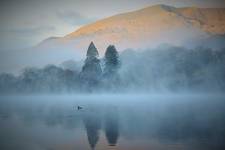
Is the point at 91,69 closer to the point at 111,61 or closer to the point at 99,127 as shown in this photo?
the point at 111,61

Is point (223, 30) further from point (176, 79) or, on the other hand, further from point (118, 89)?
point (118, 89)

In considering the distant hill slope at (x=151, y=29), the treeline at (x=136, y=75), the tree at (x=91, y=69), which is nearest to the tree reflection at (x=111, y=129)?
the tree at (x=91, y=69)

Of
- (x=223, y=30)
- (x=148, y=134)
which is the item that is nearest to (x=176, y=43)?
Answer: (x=223, y=30)

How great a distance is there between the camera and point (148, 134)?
2858 centimetres

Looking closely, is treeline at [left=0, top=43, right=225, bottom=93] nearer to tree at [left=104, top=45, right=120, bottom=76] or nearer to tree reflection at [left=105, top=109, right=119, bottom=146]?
tree at [left=104, top=45, right=120, bottom=76]

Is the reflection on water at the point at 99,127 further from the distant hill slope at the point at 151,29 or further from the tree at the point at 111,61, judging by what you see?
the distant hill slope at the point at 151,29

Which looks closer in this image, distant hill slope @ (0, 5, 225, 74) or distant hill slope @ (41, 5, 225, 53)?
distant hill slope @ (0, 5, 225, 74)

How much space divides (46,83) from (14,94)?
989 cm

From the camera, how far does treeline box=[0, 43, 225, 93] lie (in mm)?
81625

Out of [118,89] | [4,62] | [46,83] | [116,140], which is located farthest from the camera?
[4,62]

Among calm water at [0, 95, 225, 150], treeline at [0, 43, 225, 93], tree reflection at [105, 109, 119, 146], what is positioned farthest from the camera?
treeline at [0, 43, 225, 93]

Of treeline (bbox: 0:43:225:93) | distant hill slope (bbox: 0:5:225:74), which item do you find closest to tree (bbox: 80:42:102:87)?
treeline (bbox: 0:43:225:93)

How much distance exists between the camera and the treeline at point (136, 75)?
81.6 metres

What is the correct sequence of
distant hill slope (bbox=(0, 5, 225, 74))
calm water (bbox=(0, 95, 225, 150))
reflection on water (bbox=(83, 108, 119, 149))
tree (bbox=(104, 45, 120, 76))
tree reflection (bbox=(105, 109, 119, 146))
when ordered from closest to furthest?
calm water (bbox=(0, 95, 225, 150))
tree reflection (bbox=(105, 109, 119, 146))
reflection on water (bbox=(83, 108, 119, 149))
tree (bbox=(104, 45, 120, 76))
distant hill slope (bbox=(0, 5, 225, 74))
